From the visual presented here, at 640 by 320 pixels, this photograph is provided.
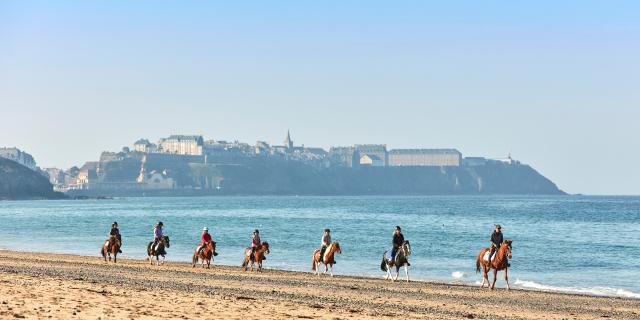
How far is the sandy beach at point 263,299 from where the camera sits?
63.4 feet

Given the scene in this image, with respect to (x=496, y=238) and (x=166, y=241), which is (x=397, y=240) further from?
(x=166, y=241)

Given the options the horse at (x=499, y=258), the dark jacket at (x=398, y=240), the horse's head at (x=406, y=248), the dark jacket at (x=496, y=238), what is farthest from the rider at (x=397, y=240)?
the dark jacket at (x=496, y=238)

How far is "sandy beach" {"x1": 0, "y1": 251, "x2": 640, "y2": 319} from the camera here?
760 inches

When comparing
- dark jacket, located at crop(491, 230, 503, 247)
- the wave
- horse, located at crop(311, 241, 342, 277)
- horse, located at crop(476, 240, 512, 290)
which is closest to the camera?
horse, located at crop(476, 240, 512, 290)

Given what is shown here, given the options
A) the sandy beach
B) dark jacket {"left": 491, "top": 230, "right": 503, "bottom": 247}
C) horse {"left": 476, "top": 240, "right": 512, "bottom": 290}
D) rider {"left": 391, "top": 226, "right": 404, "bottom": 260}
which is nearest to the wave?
the sandy beach

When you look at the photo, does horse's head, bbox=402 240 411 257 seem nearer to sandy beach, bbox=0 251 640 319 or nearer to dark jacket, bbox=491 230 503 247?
sandy beach, bbox=0 251 640 319

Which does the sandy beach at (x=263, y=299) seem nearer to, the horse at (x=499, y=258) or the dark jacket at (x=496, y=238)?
the horse at (x=499, y=258)

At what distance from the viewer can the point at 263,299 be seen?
23.5 m

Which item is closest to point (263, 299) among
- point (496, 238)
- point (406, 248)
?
point (496, 238)

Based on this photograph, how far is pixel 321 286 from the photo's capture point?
30.6 metres

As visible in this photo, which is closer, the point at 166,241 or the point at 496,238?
the point at 496,238

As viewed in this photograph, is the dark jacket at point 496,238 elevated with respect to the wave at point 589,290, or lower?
elevated

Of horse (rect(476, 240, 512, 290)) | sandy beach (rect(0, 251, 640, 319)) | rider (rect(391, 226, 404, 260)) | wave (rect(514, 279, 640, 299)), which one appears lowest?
wave (rect(514, 279, 640, 299))

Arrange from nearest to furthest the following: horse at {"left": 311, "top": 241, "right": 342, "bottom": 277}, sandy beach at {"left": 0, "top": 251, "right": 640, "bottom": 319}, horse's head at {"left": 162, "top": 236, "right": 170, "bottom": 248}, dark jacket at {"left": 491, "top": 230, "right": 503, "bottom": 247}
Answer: sandy beach at {"left": 0, "top": 251, "right": 640, "bottom": 319}, dark jacket at {"left": 491, "top": 230, "right": 503, "bottom": 247}, horse at {"left": 311, "top": 241, "right": 342, "bottom": 277}, horse's head at {"left": 162, "top": 236, "right": 170, "bottom": 248}
